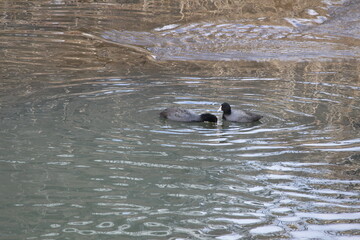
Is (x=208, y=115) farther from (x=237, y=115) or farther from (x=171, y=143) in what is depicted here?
(x=171, y=143)

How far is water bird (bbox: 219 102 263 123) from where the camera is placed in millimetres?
10934

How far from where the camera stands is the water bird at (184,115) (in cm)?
1086

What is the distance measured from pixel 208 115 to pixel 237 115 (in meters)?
0.45

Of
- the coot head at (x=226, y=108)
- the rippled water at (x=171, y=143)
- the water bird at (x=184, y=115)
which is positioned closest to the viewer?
the rippled water at (x=171, y=143)

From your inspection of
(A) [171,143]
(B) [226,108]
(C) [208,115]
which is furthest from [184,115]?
(A) [171,143]

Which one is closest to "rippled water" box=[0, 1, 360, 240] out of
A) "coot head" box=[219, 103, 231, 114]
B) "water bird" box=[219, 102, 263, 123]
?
"water bird" box=[219, 102, 263, 123]

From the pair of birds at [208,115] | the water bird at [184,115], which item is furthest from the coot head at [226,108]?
the water bird at [184,115]

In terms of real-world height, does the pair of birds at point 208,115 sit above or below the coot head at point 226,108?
below

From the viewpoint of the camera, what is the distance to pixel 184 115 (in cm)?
1093

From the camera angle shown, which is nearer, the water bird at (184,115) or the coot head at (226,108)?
the water bird at (184,115)

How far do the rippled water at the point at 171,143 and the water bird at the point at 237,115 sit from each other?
11 centimetres

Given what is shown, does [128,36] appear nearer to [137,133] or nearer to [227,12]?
[227,12]

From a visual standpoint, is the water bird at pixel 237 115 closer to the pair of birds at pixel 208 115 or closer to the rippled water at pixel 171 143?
the pair of birds at pixel 208 115

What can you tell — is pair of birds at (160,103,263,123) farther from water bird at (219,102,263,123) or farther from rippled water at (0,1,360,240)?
rippled water at (0,1,360,240)
